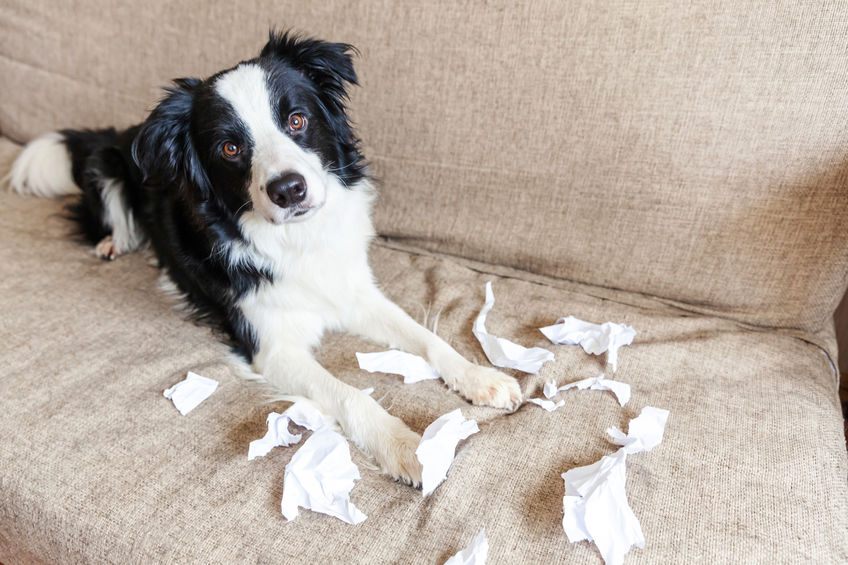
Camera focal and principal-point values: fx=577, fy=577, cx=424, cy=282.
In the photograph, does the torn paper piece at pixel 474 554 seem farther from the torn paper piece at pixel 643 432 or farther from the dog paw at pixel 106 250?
the dog paw at pixel 106 250

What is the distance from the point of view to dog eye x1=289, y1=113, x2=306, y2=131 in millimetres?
1569

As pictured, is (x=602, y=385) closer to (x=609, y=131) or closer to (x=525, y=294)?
(x=525, y=294)

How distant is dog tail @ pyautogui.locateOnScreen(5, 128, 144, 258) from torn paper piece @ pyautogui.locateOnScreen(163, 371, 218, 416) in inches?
35.2

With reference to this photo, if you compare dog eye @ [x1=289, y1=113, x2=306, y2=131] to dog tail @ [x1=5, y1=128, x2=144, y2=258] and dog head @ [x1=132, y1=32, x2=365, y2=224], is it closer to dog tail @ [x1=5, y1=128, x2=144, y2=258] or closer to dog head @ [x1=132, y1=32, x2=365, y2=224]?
dog head @ [x1=132, y1=32, x2=365, y2=224]

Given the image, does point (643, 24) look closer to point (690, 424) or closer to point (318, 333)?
point (690, 424)

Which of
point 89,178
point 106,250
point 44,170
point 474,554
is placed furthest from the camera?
point 44,170

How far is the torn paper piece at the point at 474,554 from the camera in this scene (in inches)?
42.0

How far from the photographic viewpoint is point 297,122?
5.19 ft

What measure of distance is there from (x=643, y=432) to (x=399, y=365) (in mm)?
650

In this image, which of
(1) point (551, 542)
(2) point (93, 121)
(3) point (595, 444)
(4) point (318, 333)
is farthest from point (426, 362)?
(2) point (93, 121)

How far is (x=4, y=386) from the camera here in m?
1.52

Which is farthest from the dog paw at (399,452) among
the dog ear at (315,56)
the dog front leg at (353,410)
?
the dog ear at (315,56)

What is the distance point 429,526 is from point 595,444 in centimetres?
44

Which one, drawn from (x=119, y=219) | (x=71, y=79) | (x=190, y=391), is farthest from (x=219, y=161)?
(x=71, y=79)
